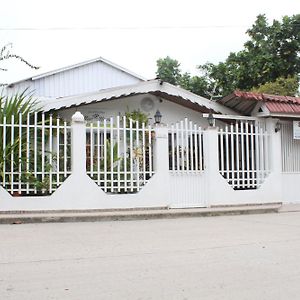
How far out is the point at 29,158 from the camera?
386 inches

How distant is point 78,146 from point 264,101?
212 inches

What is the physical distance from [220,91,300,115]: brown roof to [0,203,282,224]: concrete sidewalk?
9.28 ft

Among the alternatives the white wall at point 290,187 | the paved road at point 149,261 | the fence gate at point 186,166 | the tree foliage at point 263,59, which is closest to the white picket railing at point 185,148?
the fence gate at point 186,166

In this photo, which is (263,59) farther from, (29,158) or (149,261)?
(149,261)

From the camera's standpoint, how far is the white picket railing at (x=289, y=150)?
13.1 meters

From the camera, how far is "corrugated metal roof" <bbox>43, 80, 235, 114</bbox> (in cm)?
1195

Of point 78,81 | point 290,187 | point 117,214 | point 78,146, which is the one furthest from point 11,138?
point 78,81

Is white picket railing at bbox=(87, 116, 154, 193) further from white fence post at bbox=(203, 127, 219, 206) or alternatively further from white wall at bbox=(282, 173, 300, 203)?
white wall at bbox=(282, 173, 300, 203)

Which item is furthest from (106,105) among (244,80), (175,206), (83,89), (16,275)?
(244,80)

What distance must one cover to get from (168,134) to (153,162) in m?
Answer: 0.86

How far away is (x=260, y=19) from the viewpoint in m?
24.3

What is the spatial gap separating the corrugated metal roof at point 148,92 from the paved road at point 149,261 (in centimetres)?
416

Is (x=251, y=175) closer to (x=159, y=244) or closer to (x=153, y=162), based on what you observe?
(x=153, y=162)

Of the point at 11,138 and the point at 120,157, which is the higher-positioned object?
the point at 11,138
